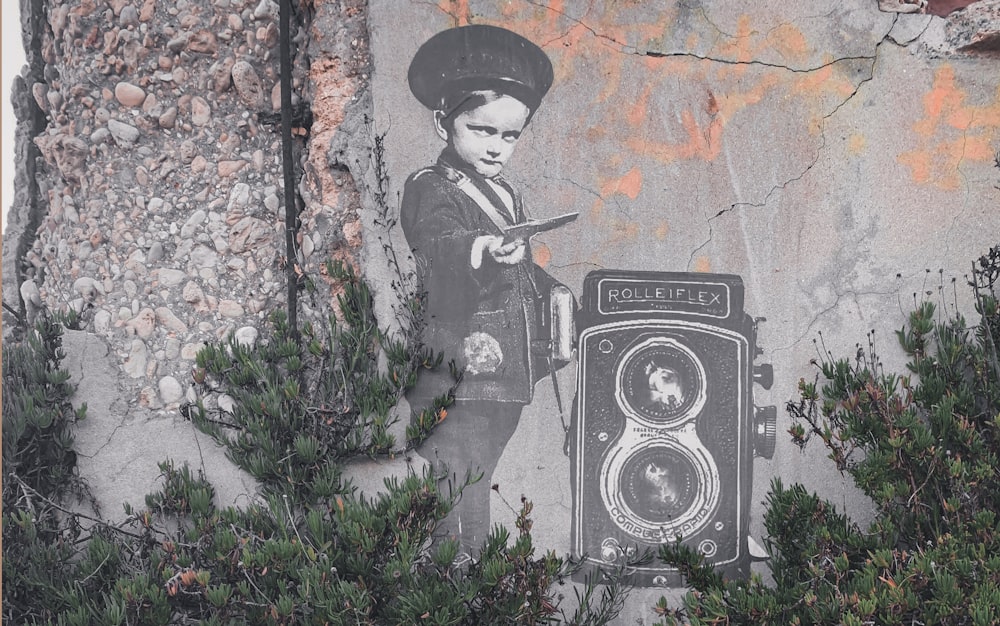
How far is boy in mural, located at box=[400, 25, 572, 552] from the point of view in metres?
3.29

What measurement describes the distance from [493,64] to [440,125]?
321 millimetres

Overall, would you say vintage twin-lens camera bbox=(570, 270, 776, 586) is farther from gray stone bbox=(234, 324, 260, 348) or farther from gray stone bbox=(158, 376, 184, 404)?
gray stone bbox=(158, 376, 184, 404)

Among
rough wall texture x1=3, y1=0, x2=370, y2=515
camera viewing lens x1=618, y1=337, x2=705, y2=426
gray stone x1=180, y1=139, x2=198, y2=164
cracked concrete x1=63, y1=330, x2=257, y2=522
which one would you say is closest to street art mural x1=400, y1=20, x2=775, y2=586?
camera viewing lens x1=618, y1=337, x2=705, y2=426

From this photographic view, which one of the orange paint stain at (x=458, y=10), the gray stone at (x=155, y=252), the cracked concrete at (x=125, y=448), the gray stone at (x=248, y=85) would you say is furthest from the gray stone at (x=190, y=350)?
the orange paint stain at (x=458, y=10)

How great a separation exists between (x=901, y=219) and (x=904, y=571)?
4.60ft

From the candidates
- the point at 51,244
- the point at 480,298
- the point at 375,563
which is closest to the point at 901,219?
the point at 480,298

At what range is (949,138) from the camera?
3385mm

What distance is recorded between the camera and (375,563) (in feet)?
9.37

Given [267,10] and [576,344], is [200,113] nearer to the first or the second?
[267,10]

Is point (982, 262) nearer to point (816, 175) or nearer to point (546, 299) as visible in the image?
point (816, 175)

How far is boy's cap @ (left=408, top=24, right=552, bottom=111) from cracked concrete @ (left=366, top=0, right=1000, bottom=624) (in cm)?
5

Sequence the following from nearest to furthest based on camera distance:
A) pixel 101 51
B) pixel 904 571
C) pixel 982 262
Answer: pixel 904 571 → pixel 982 262 → pixel 101 51

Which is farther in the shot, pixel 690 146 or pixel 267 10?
pixel 267 10

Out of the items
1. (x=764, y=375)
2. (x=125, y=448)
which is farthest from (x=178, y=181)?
(x=764, y=375)
